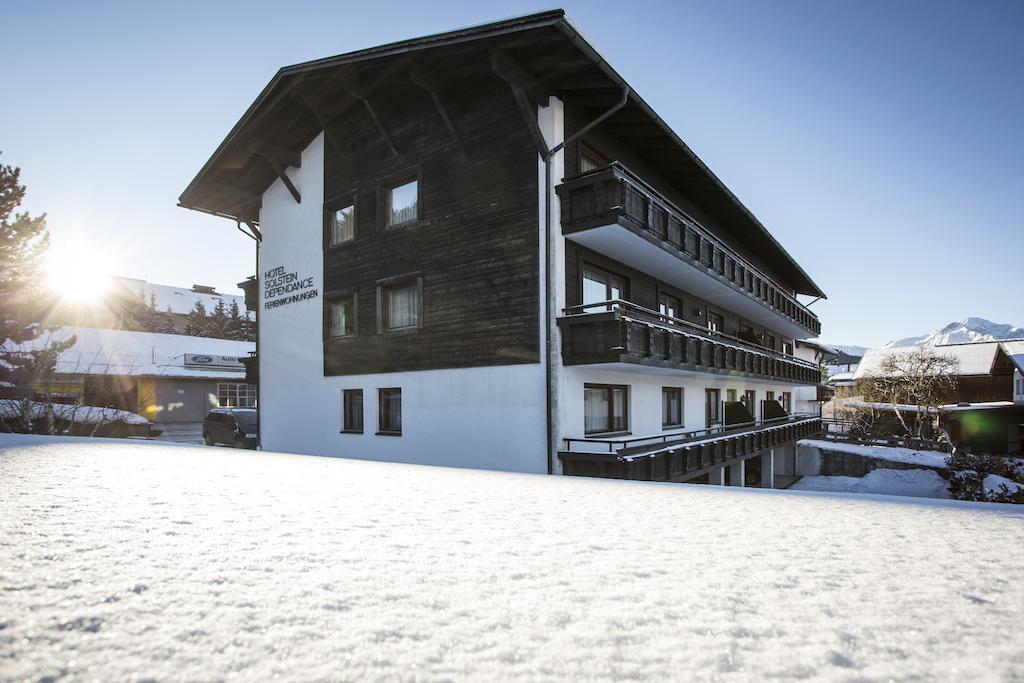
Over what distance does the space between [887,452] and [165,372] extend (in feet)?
138

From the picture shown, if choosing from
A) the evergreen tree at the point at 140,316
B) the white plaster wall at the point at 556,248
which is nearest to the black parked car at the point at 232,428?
the white plaster wall at the point at 556,248

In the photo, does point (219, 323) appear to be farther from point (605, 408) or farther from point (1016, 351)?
point (1016, 351)

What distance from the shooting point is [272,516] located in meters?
5.20

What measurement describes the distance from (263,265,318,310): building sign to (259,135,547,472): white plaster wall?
0.74 ft

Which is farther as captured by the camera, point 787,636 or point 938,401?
point 938,401

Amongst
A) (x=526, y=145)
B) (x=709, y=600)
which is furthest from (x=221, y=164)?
(x=709, y=600)

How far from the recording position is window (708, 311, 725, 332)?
22.3 metres

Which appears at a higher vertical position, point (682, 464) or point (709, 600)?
point (709, 600)

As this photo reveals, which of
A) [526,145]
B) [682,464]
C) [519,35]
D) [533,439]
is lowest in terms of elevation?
[682,464]

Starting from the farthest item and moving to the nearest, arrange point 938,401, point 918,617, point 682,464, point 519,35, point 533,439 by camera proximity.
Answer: point 938,401, point 682,464, point 533,439, point 519,35, point 918,617

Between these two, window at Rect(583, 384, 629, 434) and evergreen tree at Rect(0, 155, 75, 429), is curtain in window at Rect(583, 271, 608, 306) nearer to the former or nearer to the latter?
window at Rect(583, 384, 629, 434)

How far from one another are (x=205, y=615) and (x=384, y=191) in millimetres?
15296

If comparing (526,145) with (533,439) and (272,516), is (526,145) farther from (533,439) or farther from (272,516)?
(272,516)

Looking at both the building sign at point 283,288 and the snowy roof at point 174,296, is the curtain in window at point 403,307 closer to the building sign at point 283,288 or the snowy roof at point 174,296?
the building sign at point 283,288
